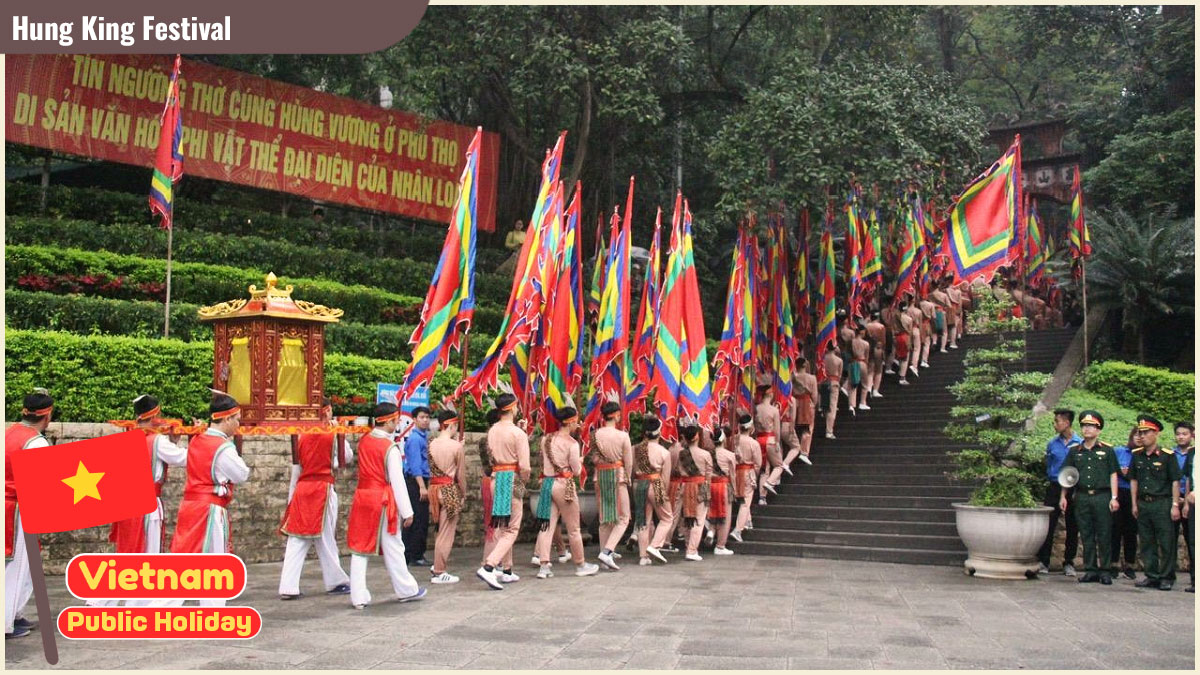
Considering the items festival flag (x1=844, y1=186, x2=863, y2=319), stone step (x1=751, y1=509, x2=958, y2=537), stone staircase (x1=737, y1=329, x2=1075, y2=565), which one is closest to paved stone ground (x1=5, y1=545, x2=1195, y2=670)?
stone staircase (x1=737, y1=329, x2=1075, y2=565)

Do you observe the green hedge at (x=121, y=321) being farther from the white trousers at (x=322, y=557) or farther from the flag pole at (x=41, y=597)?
the flag pole at (x=41, y=597)

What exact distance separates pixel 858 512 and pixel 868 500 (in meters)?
0.35

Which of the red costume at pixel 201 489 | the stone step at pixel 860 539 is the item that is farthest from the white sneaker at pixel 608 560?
the red costume at pixel 201 489

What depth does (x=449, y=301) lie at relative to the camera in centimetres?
974

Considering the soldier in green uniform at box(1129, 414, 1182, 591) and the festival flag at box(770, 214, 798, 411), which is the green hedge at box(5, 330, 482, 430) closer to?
the festival flag at box(770, 214, 798, 411)

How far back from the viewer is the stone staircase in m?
11.7

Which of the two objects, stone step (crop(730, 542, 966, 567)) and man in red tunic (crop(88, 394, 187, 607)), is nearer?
man in red tunic (crop(88, 394, 187, 607))

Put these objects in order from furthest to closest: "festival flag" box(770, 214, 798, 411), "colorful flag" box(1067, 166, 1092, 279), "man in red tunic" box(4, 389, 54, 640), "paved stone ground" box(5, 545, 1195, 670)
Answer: "colorful flag" box(1067, 166, 1092, 279) < "festival flag" box(770, 214, 798, 411) < "man in red tunic" box(4, 389, 54, 640) < "paved stone ground" box(5, 545, 1195, 670)

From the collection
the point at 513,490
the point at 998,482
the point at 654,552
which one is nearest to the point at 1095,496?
the point at 998,482

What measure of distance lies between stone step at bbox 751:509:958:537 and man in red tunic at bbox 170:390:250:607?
279 inches

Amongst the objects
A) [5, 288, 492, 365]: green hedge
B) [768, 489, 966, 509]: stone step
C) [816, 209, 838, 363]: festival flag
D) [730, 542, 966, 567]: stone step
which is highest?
[816, 209, 838, 363]: festival flag

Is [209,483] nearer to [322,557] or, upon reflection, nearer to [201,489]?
[201,489]

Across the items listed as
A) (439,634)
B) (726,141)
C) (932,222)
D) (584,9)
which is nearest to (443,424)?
(439,634)

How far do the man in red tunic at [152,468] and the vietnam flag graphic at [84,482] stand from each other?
1864 mm
